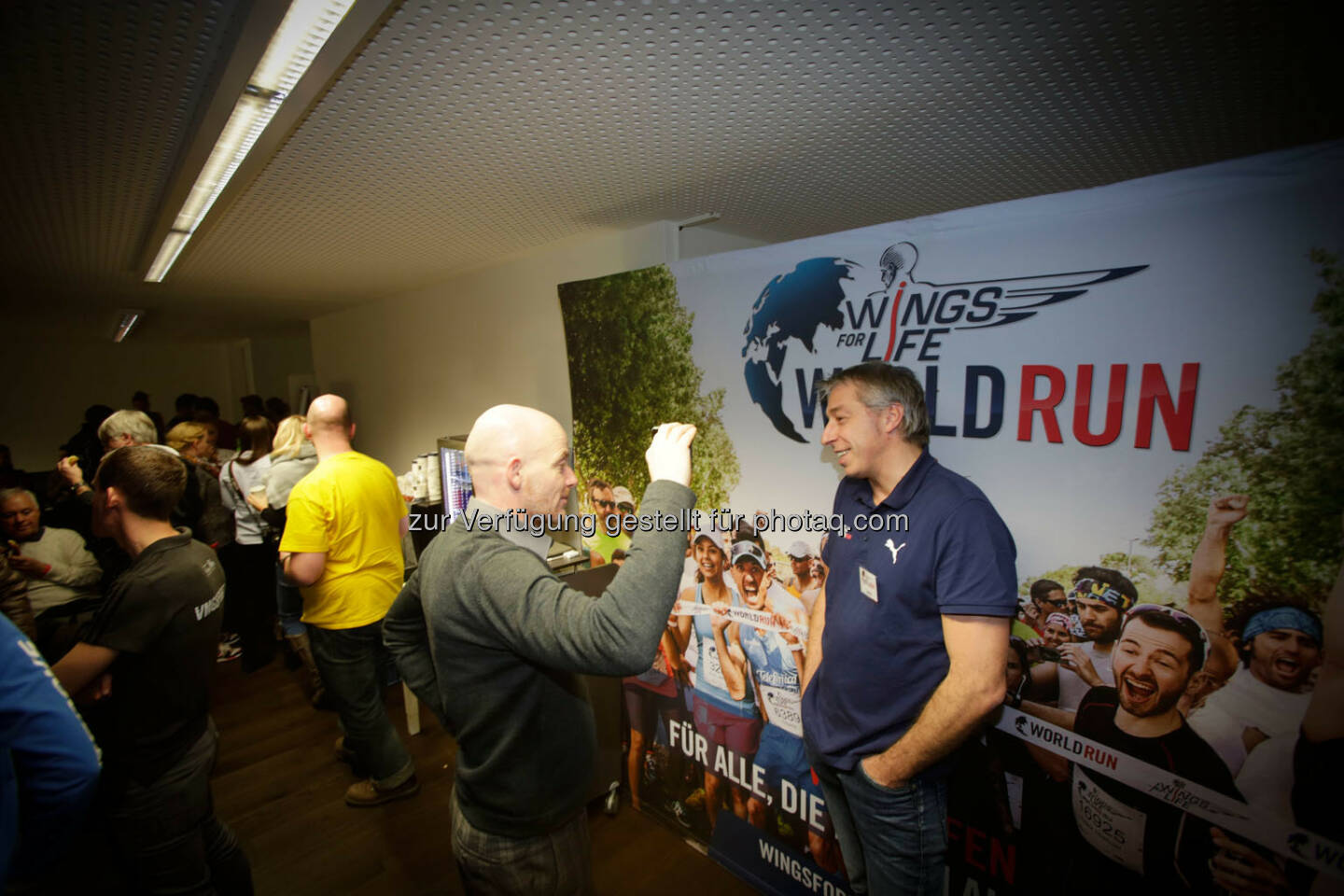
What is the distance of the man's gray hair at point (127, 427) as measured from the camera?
9.62 feet

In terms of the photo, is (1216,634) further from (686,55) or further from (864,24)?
(686,55)

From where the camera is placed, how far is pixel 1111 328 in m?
1.27

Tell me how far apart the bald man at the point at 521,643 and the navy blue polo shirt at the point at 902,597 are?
0.67m

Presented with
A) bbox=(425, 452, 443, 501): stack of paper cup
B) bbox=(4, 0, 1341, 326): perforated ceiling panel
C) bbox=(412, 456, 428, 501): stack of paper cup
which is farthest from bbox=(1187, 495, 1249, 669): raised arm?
bbox=(412, 456, 428, 501): stack of paper cup

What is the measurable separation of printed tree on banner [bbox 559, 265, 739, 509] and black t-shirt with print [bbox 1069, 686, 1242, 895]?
48.7 inches

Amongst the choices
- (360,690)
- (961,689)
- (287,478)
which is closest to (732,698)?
(961,689)

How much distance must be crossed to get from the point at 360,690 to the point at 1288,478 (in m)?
3.17

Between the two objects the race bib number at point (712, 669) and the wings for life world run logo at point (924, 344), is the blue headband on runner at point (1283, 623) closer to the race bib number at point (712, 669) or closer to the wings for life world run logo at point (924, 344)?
the wings for life world run logo at point (924, 344)

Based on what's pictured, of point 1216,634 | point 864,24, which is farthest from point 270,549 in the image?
point 1216,634

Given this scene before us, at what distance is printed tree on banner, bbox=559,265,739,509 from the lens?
209cm

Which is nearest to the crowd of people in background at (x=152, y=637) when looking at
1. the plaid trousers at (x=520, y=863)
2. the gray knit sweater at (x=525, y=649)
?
the gray knit sweater at (x=525, y=649)

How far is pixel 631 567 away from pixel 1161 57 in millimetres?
1462

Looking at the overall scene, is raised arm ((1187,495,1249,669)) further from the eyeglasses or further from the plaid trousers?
the plaid trousers

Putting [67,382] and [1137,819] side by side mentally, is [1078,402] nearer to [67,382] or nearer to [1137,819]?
[1137,819]
